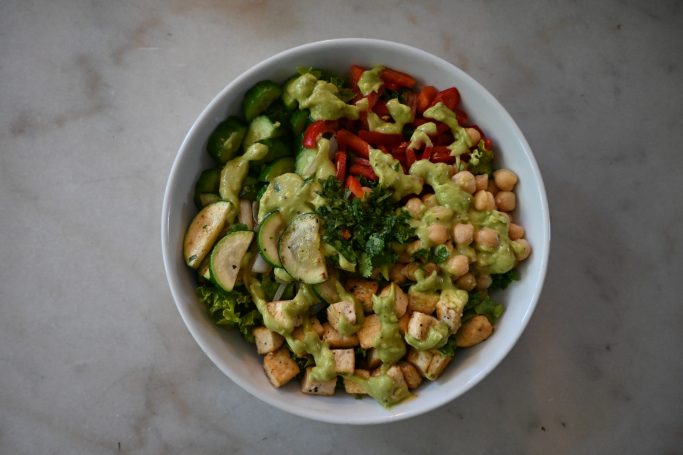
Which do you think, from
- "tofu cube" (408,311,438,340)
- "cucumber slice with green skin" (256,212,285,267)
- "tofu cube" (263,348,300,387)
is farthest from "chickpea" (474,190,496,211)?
"tofu cube" (263,348,300,387)

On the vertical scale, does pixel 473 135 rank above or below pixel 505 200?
above

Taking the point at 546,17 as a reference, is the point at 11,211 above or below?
below

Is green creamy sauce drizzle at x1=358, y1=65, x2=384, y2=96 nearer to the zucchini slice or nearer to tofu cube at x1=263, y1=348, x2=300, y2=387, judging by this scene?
the zucchini slice

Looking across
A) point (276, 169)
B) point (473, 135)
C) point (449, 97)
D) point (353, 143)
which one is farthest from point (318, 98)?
point (473, 135)

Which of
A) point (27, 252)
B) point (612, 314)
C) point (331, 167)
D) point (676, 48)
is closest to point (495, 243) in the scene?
point (331, 167)

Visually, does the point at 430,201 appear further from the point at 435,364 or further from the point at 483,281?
the point at 435,364

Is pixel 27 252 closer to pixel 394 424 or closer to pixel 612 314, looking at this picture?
pixel 394 424
